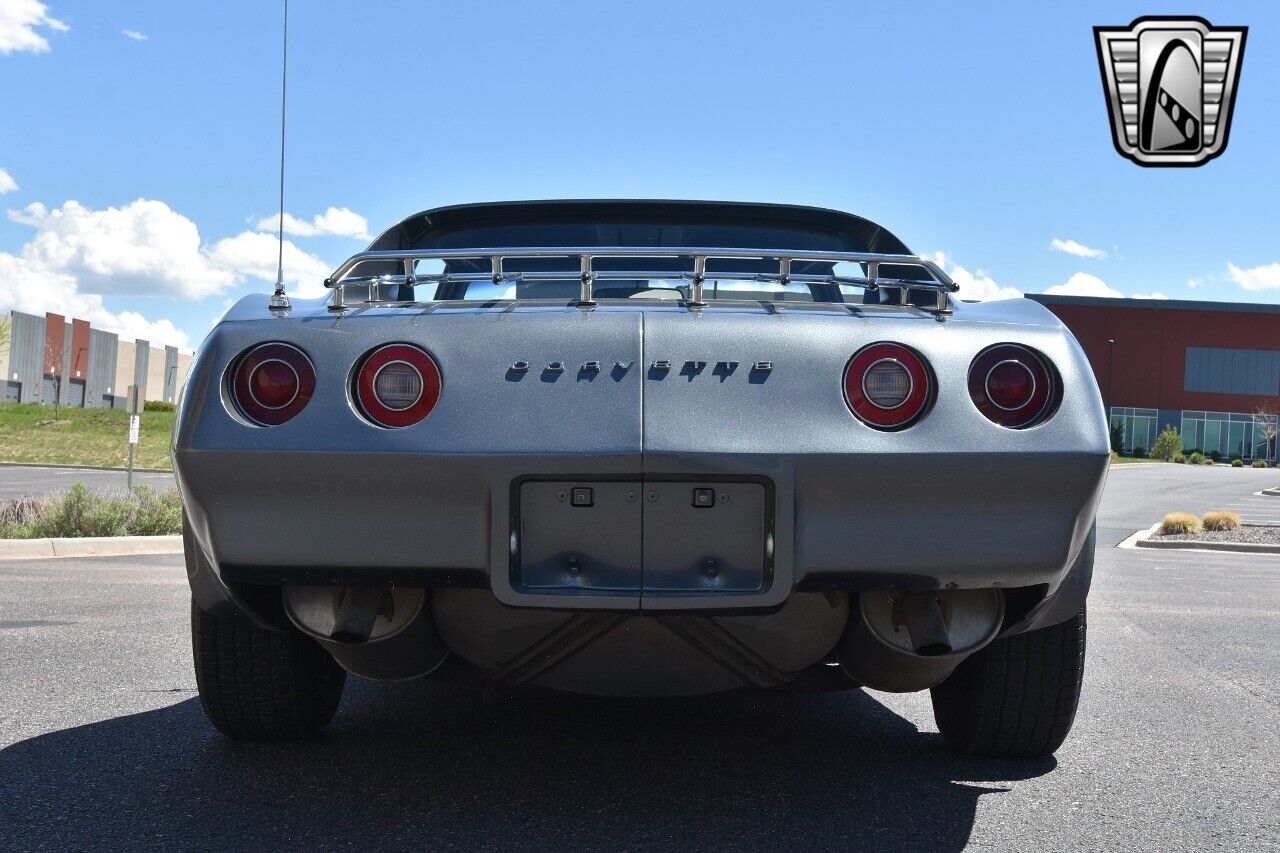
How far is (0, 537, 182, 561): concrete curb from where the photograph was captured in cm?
1061

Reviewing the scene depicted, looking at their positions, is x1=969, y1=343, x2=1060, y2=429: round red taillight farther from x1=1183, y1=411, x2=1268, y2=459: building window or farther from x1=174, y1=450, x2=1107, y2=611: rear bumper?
x1=1183, y1=411, x2=1268, y2=459: building window

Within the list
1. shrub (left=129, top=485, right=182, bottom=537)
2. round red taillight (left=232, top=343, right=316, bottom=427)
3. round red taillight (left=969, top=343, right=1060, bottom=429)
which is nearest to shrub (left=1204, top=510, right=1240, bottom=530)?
shrub (left=129, top=485, right=182, bottom=537)

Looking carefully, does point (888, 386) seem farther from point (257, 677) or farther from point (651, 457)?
point (257, 677)

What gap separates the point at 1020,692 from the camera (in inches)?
131

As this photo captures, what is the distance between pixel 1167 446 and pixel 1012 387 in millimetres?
78148

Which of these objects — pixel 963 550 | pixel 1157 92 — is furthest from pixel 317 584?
pixel 1157 92

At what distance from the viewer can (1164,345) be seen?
79.4m

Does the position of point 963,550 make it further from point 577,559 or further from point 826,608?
point 577,559

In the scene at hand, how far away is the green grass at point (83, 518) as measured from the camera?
39.0 ft

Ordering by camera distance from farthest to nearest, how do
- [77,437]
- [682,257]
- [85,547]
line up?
[77,437]
[85,547]
[682,257]

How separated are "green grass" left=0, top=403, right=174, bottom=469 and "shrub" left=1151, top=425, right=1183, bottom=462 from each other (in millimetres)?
55861

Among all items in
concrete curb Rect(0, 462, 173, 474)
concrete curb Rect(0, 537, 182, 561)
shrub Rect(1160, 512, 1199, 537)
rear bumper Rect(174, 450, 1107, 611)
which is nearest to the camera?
rear bumper Rect(174, 450, 1107, 611)

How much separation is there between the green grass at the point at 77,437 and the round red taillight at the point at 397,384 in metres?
29.5

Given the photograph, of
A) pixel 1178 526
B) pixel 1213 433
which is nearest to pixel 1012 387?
pixel 1178 526
